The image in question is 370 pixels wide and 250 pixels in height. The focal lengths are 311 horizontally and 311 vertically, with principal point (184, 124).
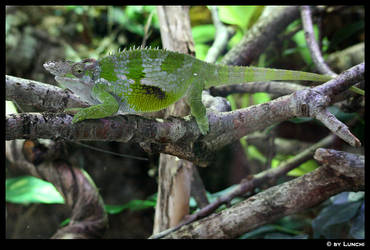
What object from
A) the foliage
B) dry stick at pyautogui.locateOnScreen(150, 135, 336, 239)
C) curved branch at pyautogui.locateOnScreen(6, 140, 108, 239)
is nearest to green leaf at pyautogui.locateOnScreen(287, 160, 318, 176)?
dry stick at pyautogui.locateOnScreen(150, 135, 336, 239)

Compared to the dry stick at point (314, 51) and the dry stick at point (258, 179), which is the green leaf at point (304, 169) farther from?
the dry stick at point (314, 51)

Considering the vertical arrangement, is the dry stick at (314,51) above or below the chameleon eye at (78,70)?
above

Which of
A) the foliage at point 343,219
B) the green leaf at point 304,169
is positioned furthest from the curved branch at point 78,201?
the foliage at point 343,219

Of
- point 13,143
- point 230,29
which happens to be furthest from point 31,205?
point 230,29

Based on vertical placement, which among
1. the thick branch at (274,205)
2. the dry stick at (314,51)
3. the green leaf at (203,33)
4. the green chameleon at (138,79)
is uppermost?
the green leaf at (203,33)

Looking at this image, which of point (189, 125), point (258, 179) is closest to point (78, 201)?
point (189, 125)

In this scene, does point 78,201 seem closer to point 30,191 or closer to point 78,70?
point 30,191

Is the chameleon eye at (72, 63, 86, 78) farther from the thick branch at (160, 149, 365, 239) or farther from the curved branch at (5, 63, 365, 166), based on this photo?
the thick branch at (160, 149, 365, 239)
